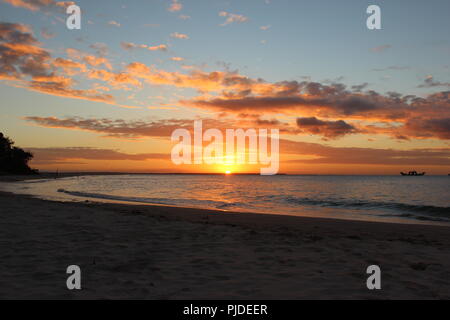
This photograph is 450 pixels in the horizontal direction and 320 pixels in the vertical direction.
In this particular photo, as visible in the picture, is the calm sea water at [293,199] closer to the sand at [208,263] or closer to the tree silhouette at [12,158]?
the sand at [208,263]

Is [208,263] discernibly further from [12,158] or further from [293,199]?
[12,158]

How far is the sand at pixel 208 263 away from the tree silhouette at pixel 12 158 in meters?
113

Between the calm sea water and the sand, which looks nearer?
the sand

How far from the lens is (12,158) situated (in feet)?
364

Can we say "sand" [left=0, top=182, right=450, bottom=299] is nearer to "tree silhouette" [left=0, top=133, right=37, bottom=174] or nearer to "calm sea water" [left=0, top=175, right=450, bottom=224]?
"calm sea water" [left=0, top=175, right=450, bottom=224]

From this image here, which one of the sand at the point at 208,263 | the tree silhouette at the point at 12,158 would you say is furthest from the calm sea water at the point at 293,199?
the tree silhouette at the point at 12,158

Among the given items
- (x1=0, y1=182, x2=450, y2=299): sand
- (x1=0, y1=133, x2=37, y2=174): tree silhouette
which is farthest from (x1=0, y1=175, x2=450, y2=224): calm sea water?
(x1=0, y1=133, x2=37, y2=174): tree silhouette

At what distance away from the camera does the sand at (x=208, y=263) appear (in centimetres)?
576

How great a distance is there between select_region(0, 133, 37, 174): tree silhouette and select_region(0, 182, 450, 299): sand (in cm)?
11252

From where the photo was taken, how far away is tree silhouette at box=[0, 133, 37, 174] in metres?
104

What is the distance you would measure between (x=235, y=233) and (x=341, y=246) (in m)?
3.76
